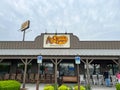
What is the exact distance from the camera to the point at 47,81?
18.4 m

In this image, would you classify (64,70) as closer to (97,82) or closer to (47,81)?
(47,81)

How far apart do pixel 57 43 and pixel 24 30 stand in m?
11.5

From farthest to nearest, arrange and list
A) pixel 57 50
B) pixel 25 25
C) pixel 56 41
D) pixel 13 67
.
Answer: pixel 25 25 → pixel 56 41 → pixel 13 67 → pixel 57 50

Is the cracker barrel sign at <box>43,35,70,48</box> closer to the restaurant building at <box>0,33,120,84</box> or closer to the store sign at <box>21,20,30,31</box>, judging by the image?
the restaurant building at <box>0,33,120,84</box>

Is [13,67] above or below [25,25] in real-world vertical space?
below

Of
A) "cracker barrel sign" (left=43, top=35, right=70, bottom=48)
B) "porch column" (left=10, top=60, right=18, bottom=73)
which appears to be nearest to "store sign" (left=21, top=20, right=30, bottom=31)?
"cracker barrel sign" (left=43, top=35, right=70, bottom=48)

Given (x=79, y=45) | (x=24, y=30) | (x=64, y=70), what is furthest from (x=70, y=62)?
(x=24, y=30)

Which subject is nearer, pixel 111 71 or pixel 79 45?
pixel 111 71

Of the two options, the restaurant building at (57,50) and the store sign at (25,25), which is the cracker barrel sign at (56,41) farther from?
the store sign at (25,25)

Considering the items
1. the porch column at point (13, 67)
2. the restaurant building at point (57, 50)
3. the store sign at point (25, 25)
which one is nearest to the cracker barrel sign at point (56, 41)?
the restaurant building at point (57, 50)

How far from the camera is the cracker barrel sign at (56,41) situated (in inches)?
834

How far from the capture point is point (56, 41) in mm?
21344

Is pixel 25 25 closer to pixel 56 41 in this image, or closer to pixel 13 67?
pixel 56 41

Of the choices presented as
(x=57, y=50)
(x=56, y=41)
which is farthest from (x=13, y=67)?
(x=56, y=41)
